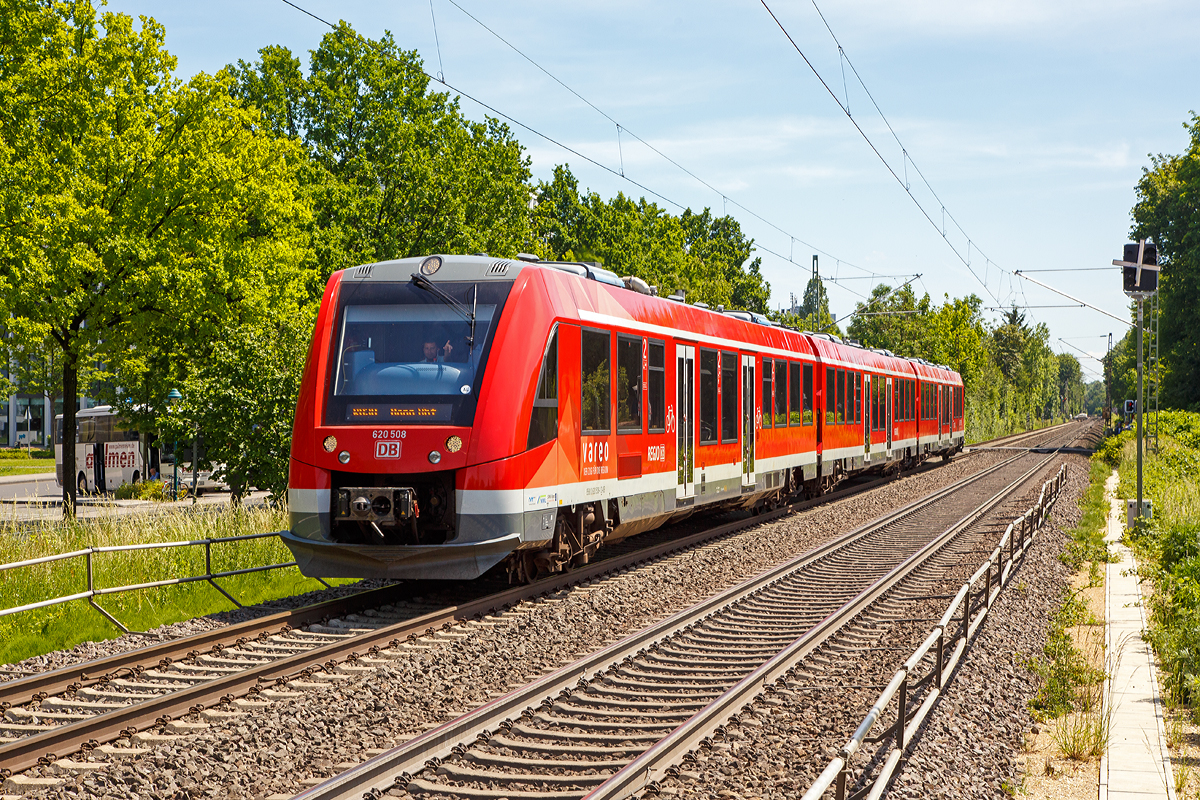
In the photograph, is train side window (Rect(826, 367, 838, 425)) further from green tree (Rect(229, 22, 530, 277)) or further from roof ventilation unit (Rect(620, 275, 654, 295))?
green tree (Rect(229, 22, 530, 277))

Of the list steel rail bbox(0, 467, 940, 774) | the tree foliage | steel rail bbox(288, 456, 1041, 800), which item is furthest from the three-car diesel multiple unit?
the tree foliage

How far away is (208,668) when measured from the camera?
822 centimetres

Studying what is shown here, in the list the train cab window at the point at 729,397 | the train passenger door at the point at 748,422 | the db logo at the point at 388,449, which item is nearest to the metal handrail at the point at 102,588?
the db logo at the point at 388,449

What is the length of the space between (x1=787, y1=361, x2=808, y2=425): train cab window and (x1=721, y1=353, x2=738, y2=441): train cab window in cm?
361

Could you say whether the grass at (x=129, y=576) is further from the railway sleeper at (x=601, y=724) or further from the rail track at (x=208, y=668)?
the railway sleeper at (x=601, y=724)

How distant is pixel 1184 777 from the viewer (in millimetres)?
6121

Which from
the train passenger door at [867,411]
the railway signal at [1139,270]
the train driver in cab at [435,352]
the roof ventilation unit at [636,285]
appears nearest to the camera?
the train driver in cab at [435,352]

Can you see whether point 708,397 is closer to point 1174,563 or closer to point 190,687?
point 1174,563

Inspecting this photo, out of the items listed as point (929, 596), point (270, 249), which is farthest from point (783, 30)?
point (270, 249)

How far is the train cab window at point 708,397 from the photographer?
1563 cm

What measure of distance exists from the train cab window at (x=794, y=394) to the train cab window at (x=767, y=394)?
1250 mm

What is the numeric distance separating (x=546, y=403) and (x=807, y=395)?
11875 mm

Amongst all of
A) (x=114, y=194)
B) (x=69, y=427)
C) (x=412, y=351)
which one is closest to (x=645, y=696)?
(x=412, y=351)

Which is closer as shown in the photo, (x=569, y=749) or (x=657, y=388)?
(x=569, y=749)
